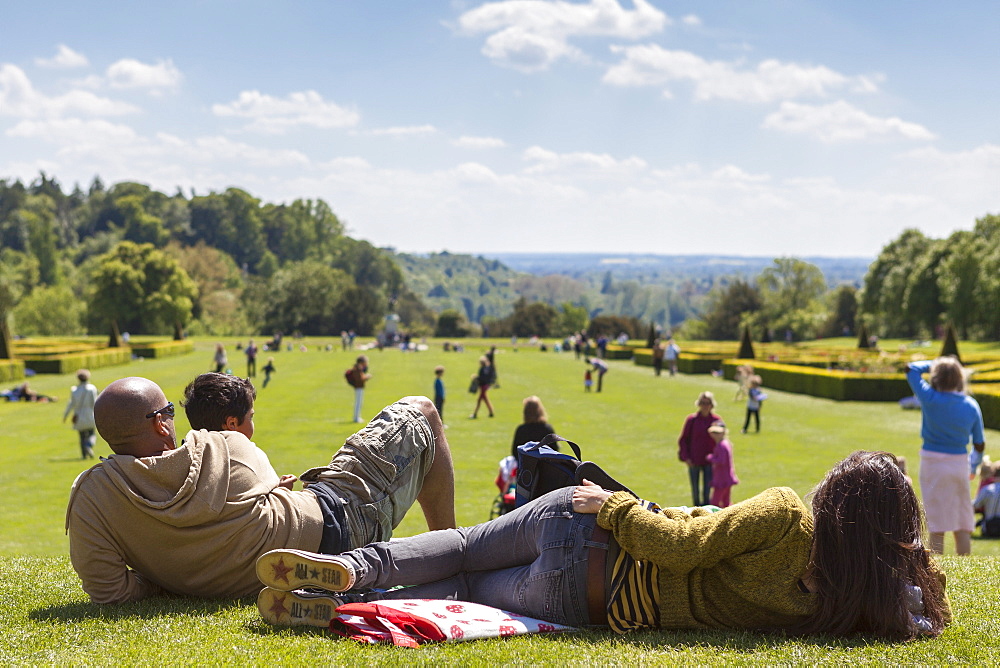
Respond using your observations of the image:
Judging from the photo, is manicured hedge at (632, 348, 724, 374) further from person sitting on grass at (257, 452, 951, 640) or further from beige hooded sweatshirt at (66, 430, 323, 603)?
beige hooded sweatshirt at (66, 430, 323, 603)

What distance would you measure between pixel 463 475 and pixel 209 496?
10.3m

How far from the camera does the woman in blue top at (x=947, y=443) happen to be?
22.5 ft

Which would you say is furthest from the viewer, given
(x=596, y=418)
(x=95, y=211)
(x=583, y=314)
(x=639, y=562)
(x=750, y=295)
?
(x=95, y=211)

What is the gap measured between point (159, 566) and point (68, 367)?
35627 mm

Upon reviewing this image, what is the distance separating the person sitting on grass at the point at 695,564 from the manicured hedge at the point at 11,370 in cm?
3255

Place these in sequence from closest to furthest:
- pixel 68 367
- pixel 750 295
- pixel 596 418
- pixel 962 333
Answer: pixel 596 418
pixel 68 367
pixel 962 333
pixel 750 295

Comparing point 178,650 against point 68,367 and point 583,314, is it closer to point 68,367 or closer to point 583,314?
point 68,367

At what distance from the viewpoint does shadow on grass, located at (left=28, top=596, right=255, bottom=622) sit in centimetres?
401

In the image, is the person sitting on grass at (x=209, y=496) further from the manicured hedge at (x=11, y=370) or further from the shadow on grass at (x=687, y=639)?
the manicured hedge at (x=11, y=370)

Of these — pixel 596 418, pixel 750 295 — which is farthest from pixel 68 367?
pixel 750 295

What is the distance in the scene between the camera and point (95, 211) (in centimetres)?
15112

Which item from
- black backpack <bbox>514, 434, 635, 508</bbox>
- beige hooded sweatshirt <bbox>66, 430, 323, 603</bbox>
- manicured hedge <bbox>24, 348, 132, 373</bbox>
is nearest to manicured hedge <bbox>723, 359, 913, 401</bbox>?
black backpack <bbox>514, 434, 635, 508</bbox>

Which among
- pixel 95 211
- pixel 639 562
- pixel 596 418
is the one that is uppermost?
pixel 95 211

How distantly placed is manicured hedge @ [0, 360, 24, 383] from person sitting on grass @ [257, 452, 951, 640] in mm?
32554
